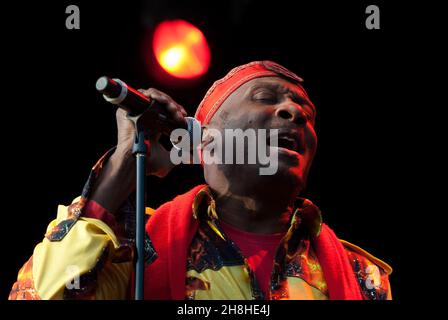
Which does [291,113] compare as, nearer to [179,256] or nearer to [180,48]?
[180,48]

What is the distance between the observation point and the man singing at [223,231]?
2289 millimetres

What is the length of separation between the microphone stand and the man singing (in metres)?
0.08

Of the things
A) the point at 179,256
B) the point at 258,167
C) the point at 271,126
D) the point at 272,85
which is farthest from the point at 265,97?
the point at 179,256

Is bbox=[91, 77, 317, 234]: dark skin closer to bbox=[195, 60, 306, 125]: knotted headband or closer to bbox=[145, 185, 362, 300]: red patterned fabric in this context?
bbox=[195, 60, 306, 125]: knotted headband

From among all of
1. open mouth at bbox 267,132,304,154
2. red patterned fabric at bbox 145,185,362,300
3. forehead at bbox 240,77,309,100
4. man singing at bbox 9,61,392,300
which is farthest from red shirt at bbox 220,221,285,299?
forehead at bbox 240,77,309,100

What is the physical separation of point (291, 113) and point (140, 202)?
0.94 meters

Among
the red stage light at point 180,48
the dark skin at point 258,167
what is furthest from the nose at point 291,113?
the red stage light at point 180,48

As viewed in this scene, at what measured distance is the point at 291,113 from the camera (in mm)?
2732

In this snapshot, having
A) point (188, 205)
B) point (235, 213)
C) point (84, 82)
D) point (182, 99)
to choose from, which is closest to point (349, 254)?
point (235, 213)

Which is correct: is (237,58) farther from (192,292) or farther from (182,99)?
(192,292)

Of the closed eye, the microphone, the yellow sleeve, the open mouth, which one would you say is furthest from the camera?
the closed eye

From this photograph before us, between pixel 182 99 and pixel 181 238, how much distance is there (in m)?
0.87

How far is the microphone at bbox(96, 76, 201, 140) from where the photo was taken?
1.92 m

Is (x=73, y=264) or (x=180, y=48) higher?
(x=180, y=48)
